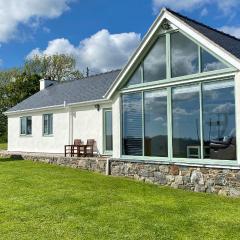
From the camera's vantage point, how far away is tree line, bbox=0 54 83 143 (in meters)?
45.9

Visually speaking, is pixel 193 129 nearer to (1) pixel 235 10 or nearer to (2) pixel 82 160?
(1) pixel 235 10

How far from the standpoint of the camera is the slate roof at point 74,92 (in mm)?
21611

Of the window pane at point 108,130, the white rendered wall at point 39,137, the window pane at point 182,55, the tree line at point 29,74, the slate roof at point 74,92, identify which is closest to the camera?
the window pane at point 182,55

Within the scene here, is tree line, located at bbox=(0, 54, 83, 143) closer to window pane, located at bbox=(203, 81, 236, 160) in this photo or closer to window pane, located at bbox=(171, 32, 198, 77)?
window pane, located at bbox=(171, 32, 198, 77)

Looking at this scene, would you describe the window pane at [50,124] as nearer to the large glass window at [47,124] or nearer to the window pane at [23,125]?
the large glass window at [47,124]

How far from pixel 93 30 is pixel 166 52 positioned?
71.6 ft

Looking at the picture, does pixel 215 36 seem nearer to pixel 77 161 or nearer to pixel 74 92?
pixel 77 161

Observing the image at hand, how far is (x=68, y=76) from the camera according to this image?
55.3 metres

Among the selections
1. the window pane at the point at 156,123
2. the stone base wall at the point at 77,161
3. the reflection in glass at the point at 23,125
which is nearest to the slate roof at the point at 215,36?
the window pane at the point at 156,123

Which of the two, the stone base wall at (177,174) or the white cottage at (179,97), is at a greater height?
the white cottage at (179,97)

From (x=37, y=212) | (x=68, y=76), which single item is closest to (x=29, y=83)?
(x=68, y=76)

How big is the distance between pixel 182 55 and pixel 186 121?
230cm

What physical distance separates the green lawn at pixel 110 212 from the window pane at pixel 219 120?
1444 mm

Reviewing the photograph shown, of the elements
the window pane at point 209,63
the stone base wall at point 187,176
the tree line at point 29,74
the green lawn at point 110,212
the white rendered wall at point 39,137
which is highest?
the tree line at point 29,74
